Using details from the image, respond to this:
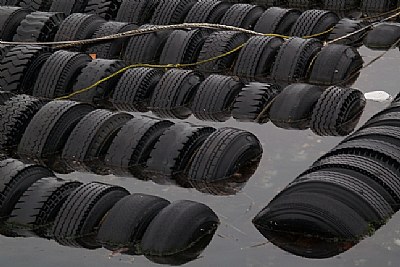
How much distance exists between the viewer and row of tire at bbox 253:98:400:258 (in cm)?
916

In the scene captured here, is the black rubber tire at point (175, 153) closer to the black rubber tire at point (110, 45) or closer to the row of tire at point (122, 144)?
A: the row of tire at point (122, 144)

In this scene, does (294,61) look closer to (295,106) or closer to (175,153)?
(295,106)

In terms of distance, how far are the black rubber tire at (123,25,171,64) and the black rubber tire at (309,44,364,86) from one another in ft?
10.5

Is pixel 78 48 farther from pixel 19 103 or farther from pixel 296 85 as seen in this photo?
pixel 296 85

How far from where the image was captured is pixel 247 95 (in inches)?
521

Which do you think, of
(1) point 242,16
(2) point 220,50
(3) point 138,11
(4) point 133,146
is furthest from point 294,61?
(3) point 138,11

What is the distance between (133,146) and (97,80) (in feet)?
9.87

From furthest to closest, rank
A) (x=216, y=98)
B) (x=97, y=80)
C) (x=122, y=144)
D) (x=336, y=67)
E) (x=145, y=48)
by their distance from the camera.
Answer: (x=145, y=48) < (x=97, y=80) < (x=336, y=67) < (x=216, y=98) < (x=122, y=144)

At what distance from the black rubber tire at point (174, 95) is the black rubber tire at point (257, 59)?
111 cm

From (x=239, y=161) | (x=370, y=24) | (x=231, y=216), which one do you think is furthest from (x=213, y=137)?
(x=370, y=24)

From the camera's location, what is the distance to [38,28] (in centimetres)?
1677

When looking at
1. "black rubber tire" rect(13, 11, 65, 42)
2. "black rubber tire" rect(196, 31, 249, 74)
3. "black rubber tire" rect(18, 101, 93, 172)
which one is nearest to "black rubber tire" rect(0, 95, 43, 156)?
"black rubber tire" rect(18, 101, 93, 172)

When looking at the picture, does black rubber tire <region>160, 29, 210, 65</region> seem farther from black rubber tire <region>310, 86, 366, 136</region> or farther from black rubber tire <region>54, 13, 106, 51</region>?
black rubber tire <region>310, 86, 366, 136</region>

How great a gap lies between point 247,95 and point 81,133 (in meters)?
2.74
